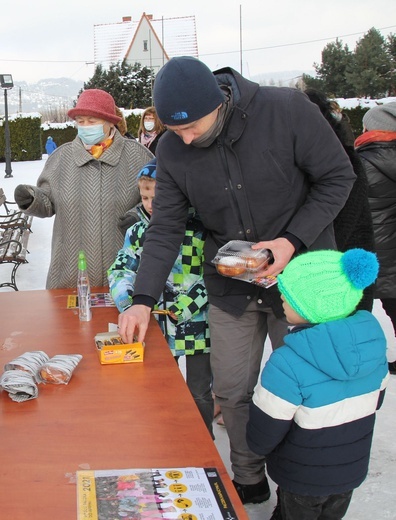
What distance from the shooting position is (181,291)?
8.13 feet

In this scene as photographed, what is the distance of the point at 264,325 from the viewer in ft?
7.75

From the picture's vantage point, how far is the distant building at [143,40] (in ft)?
139

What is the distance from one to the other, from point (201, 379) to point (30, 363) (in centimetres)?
101

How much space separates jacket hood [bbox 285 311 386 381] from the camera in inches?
61.2

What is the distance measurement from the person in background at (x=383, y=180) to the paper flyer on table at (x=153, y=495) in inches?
105

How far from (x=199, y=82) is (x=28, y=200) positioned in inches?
56.3

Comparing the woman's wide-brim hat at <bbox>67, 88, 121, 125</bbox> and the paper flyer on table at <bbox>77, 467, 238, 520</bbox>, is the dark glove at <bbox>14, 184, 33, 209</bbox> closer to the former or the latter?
the woman's wide-brim hat at <bbox>67, 88, 121, 125</bbox>

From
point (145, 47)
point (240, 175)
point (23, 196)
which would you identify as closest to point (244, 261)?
point (240, 175)

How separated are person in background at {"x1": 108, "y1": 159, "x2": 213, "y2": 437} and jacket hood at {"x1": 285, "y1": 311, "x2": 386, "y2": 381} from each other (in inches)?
33.1

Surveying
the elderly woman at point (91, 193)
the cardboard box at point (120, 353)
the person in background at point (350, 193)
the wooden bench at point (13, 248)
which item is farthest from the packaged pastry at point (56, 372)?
the wooden bench at point (13, 248)

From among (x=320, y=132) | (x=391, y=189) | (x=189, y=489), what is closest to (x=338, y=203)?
(x=320, y=132)

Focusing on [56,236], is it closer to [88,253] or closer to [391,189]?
[88,253]

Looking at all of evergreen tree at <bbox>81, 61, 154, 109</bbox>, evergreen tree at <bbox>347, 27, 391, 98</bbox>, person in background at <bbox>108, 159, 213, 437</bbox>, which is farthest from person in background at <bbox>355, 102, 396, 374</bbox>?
evergreen tree at <bbox>347, 27, 391, 98</bbox>

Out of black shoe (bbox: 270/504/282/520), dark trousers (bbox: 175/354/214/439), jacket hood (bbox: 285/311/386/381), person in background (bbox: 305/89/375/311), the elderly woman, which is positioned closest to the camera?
jacket hood (bbox: 285/311/386/381)
